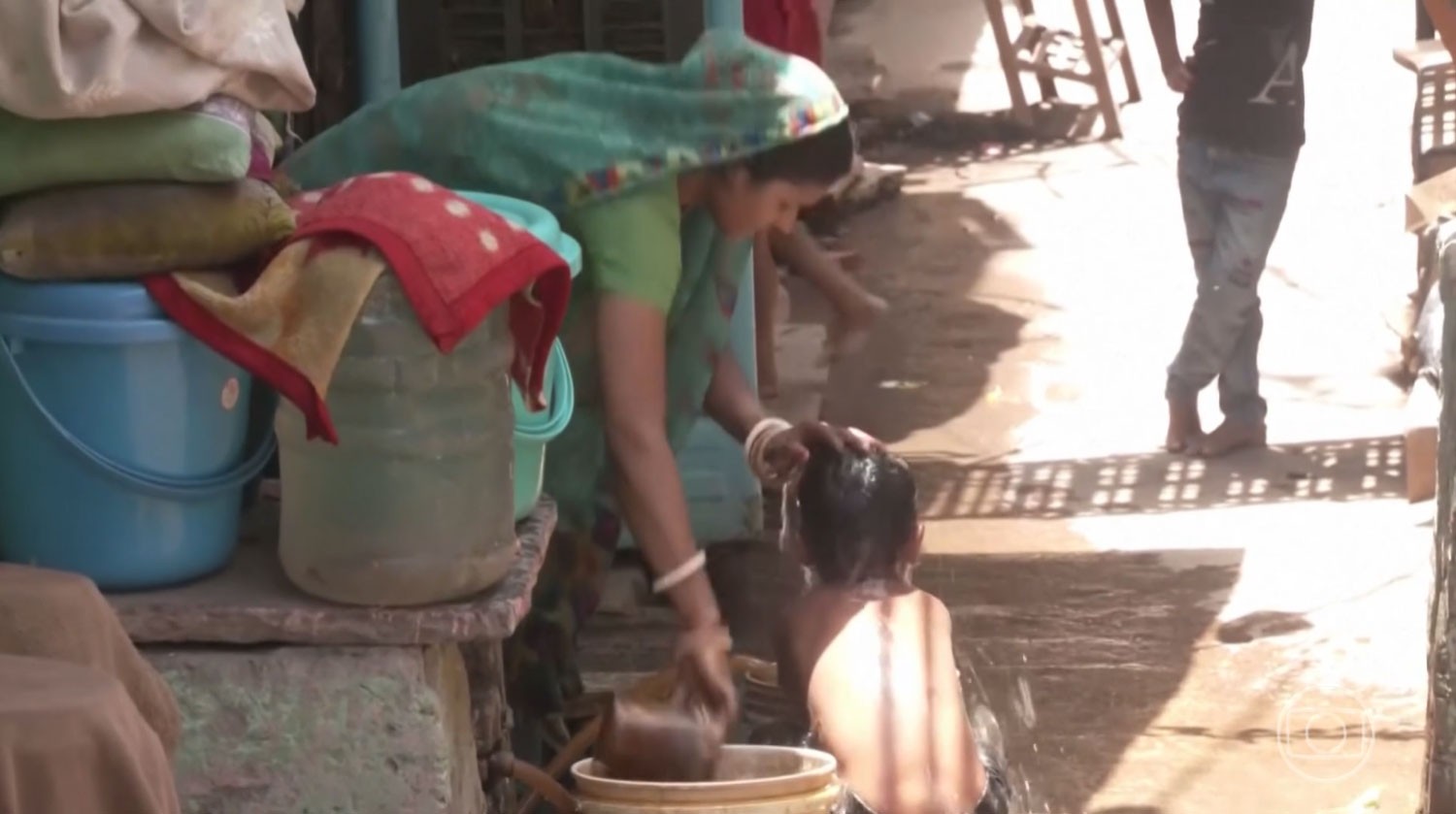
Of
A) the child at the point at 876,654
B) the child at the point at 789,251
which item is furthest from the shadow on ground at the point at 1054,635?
the child at the point at 789,251

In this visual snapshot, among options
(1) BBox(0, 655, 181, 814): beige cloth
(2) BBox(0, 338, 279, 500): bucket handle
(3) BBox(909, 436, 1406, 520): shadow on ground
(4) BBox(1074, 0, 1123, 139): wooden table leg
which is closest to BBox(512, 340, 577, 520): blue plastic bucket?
(2) BBox(0, 338, 279, 500): bucket handle

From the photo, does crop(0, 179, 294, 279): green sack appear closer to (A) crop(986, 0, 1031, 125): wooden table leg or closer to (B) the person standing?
(B) the person standing

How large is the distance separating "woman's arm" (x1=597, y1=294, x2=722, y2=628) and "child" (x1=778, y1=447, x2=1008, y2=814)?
269 millimetres

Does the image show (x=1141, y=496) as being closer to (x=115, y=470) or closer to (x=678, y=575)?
(x=678, y=575)

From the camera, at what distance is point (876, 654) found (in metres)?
3.55

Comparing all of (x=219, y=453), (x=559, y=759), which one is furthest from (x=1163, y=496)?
(x=219, y=453)

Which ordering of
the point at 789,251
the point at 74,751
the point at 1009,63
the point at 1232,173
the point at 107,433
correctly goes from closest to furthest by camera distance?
the point at 74,751 < the point at 107,433 < the point at 789,251 < the point at 1232,173 < the point at 1009,63

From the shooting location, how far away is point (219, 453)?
3.07 m

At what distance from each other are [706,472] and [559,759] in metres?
1.98

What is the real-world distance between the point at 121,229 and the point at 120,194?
0.05 meters

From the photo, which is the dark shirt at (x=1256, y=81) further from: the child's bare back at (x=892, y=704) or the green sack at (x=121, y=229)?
the green sack at (x=121, y=229)

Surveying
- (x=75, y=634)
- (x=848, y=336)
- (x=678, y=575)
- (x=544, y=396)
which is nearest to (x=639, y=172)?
(x=544, y=396)

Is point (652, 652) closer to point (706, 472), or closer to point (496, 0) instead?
point (706, 472)

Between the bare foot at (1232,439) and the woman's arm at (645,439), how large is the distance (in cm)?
344
